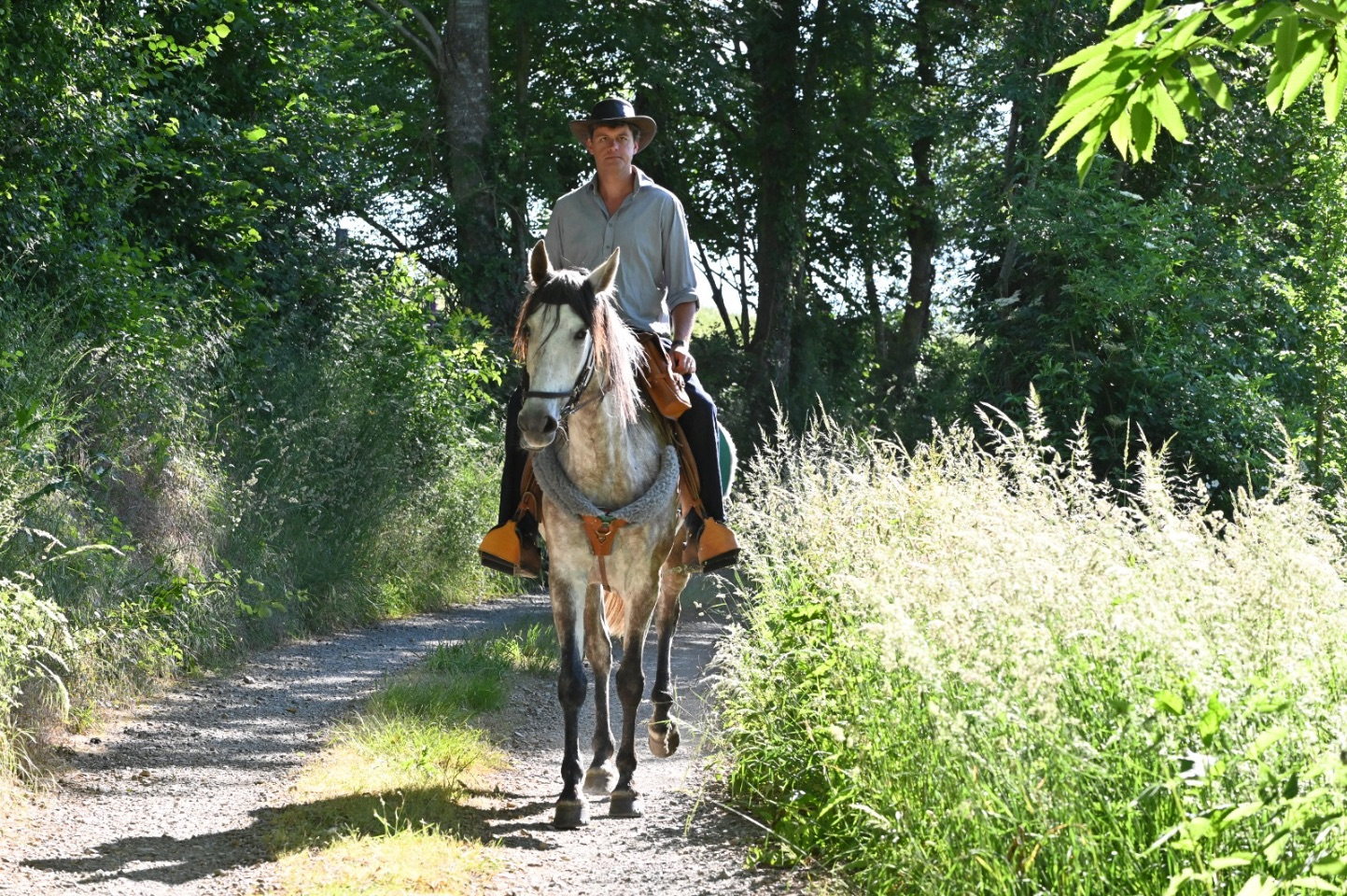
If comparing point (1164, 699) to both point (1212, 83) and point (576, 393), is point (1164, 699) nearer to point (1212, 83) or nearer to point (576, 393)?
point (1212, 83)

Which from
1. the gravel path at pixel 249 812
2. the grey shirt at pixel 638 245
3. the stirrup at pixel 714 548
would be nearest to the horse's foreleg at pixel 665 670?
the gravel path at pixel 249 812

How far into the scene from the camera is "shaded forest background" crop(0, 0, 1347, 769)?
9586 mm

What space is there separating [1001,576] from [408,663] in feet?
25.0

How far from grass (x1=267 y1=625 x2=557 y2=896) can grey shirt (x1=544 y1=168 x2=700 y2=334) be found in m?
2.33

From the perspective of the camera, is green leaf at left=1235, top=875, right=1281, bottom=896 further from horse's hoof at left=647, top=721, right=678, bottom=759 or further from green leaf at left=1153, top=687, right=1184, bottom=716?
horse's hoof at left=647, top=721, right=678, bottom=759

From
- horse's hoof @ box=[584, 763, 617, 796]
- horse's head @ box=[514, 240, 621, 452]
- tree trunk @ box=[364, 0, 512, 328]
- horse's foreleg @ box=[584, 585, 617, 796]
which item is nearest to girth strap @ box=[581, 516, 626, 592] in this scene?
horse's foreleg @ box=[584, 585, 617, 796]

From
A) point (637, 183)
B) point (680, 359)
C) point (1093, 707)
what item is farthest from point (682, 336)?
point (1093, 707)

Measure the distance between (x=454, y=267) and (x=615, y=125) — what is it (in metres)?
14.4

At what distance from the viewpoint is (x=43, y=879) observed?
17.0 feet

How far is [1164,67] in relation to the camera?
3.02 m

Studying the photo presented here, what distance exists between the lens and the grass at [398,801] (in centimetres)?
514

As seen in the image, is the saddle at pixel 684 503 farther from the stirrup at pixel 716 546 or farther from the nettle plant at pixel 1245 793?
the nettle plant at pixel 1245 793

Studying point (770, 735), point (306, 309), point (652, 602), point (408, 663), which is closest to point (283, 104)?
point (306, 309)

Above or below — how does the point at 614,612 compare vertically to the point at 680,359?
below
